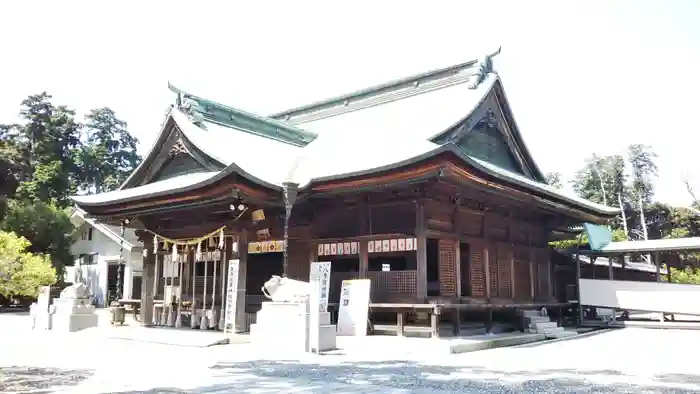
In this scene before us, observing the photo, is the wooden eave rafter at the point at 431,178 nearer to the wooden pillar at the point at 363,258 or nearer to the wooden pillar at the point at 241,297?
the wooden pillar at the point at 363,258

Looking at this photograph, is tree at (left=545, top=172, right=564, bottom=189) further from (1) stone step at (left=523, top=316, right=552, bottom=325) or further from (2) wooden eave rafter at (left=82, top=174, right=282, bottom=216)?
(2) wooden eave rafter at (left=82, top=174, right=282, bottom=216)

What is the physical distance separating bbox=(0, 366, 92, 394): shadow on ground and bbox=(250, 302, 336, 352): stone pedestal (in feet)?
14.9

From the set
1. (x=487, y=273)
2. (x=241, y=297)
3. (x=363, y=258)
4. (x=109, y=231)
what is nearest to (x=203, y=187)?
(x=241, y=297)

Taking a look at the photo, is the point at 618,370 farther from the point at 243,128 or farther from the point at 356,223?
the point at 243,128

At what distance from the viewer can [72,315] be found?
1891cm

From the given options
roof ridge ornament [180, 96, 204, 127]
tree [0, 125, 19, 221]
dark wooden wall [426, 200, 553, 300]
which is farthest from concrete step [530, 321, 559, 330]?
tree [0, 125, 19, 221]

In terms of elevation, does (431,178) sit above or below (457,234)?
above

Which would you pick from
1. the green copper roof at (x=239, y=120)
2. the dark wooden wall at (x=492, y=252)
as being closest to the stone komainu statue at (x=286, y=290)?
the dark wooden wall at (x=492, y=252)

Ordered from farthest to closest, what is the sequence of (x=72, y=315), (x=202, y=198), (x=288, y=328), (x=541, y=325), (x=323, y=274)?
(x=72, y=315), (x=541, y=325), (x=202, y=198), (x=323, y=274), (x=288, y=328)

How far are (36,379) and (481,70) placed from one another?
17.1 metres

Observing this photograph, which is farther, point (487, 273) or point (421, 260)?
point (487, 273)

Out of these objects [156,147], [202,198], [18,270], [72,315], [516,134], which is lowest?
[72,315]

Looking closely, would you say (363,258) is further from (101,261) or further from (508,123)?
(101,261)

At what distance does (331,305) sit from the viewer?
1688cm
